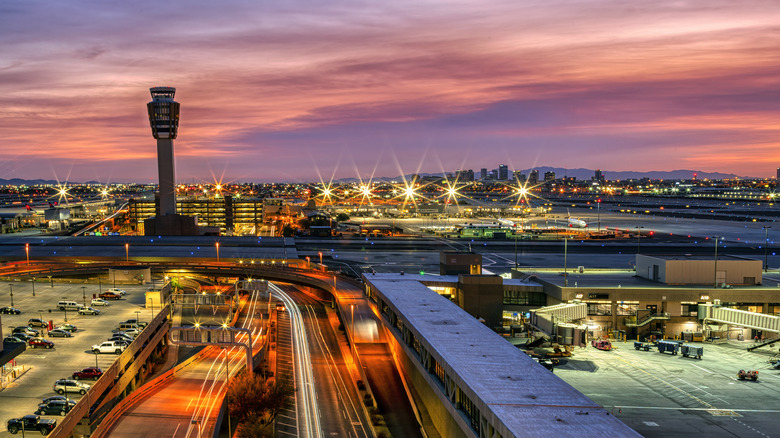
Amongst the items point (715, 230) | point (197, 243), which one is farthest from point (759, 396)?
point (715, 230)

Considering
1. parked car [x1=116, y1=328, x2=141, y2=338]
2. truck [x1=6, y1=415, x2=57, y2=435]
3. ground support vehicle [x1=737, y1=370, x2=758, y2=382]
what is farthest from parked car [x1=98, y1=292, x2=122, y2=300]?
ground support vehicle [x1=737, y1=370, x2=758, y2=382]

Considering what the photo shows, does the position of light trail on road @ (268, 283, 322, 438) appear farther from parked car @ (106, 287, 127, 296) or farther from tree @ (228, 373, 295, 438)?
parked car @ (106, 287, 127, 296)

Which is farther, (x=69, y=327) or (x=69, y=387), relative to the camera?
(x=69, y=327)

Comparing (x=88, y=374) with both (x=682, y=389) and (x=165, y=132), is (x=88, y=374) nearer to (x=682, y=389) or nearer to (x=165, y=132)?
(x=682, y=389)

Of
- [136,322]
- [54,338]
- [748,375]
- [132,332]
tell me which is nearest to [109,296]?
[136,322]

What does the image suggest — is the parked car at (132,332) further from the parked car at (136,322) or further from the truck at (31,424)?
the truck at (31,424)

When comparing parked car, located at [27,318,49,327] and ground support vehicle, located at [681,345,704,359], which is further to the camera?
parked car, located at [27,318,49,327]
